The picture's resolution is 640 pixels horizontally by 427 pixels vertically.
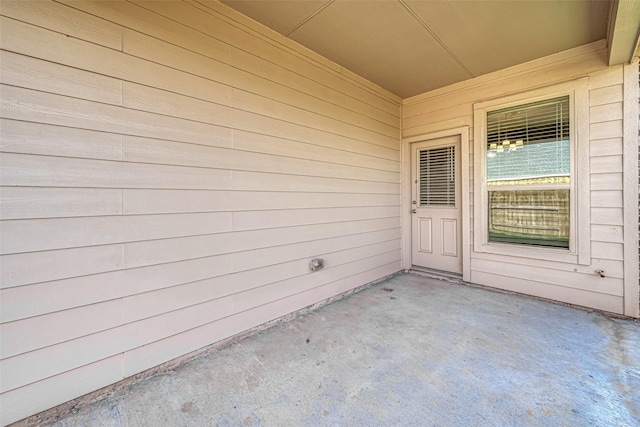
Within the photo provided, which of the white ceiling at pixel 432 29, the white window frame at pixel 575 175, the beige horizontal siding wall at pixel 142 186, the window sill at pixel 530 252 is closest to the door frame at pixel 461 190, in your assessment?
the window sill at pixel 530 252

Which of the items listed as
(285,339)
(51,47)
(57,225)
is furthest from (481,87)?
(57,225)

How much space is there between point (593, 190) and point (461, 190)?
49.8 inches

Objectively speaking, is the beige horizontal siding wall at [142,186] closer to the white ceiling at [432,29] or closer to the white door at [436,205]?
the white ceiling at [432,29]

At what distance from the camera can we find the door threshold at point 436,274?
3701 millimetres

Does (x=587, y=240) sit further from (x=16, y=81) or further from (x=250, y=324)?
(x=16, y=81)

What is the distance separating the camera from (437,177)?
396 centimetres

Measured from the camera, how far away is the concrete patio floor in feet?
4.70

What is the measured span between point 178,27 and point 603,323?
4.30 m

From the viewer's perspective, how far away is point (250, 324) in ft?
7.55

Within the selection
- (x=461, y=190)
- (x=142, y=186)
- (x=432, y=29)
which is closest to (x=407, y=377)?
(x=142, y=186)

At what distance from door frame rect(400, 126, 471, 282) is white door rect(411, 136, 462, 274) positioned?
0.07 metres

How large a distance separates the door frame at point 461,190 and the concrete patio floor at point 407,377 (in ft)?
3.45

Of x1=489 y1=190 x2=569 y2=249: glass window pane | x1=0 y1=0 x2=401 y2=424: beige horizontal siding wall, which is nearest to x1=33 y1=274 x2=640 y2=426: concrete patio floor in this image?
x1=0 y1=0 x2=401 y2=424: beige horizontal siding wall

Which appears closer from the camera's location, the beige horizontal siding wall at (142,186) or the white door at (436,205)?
the beige horizontal siding wall at (142,186)
